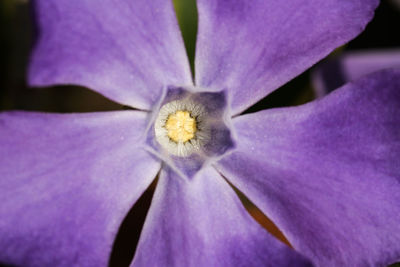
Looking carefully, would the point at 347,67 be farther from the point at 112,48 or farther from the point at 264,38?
the point at 112,48

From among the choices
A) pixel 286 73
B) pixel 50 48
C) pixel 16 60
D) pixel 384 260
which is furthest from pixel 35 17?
pixel 16 60

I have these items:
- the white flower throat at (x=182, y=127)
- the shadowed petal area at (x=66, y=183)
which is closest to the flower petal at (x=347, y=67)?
the white flower throat at (x=182, y=127)

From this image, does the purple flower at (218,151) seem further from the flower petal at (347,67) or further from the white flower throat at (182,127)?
the flower petal at (347,67)

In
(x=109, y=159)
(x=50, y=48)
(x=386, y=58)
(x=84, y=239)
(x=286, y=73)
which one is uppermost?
(x=386, y=58)

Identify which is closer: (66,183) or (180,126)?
(66,183)

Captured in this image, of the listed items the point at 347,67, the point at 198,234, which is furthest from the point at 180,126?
the point at 347,67

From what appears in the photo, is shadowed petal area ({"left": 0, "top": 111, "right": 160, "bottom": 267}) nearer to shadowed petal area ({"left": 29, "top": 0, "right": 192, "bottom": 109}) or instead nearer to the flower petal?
shadowed petal area ({"left": 29, "top": 0, "right": 192, "bottom": 109})

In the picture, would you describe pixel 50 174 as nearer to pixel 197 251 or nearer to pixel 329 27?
pixel 197 251

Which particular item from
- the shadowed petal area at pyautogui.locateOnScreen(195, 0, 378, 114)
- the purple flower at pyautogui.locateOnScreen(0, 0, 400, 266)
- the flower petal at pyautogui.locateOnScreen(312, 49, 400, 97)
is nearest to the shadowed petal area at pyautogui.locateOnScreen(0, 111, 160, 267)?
the purple flower at pyautogui.locateOnScreen(0, 0, 400, 266)
